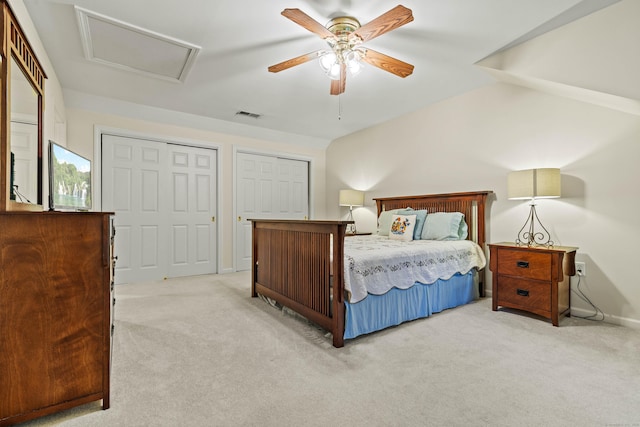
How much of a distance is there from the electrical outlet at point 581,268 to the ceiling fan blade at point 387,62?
2330mm

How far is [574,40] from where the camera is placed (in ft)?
7.63

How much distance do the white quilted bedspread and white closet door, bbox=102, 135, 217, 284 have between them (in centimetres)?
287

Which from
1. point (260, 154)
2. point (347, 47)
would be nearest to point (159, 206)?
point (260, 154)

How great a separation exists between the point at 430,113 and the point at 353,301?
2998 mm

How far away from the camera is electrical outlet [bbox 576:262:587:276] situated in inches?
106

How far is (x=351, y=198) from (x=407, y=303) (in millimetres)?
2479

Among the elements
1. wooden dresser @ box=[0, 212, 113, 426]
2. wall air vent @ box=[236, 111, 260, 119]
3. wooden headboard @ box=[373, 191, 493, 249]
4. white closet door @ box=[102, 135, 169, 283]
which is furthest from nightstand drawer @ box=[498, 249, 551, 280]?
white closet door @ box=[102, 135, 169, 283]

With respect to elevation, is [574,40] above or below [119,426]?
above

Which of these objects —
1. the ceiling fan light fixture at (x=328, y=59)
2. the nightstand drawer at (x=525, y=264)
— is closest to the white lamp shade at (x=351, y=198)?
the nightstand drawer at (x=525, y=264)

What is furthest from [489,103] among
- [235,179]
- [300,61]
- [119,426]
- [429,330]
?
[119,426]

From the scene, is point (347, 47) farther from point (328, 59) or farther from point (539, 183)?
point (539, 183)

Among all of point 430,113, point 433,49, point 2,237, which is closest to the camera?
point 2,237

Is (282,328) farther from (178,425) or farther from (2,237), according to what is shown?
(2,237)

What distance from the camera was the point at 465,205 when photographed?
359 cm
